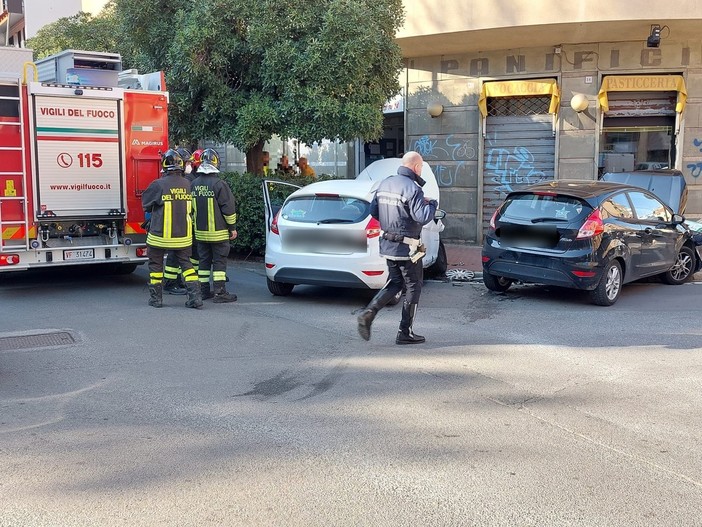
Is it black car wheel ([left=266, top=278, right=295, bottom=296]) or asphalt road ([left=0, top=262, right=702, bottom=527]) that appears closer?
asphalt road ([left=0, top=262, right=702, bottom=527])

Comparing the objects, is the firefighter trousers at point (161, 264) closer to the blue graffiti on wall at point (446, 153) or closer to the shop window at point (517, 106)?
the blue graffiti on wall at point (446, 153)

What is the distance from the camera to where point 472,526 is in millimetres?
3703

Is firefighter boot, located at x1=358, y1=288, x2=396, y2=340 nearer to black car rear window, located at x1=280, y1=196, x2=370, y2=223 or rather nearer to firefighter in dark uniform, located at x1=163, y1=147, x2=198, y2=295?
black car rear window, located at x1=280, y1=196, x2=370, y2=223

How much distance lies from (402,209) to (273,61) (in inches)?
232

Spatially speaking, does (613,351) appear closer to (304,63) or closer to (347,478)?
(347,478)

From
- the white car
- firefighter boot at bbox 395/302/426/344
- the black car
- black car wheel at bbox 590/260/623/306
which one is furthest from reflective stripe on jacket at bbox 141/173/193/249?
black car wheel at bbox 590/260/623/306

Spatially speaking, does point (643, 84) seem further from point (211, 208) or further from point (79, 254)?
point (79, 254)

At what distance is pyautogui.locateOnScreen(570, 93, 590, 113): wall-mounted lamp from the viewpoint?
1500cm

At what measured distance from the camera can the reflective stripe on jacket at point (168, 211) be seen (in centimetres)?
916

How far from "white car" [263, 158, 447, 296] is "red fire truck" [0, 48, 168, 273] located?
6.94ft

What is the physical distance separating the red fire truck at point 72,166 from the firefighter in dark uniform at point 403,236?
4301 mm

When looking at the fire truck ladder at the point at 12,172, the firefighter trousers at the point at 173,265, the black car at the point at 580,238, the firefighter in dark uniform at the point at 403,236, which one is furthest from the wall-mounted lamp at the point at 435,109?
the firefighter in dark uniform at the point at 403,236

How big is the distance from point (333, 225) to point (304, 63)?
13.1 feet

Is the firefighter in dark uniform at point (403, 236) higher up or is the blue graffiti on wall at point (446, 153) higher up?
the blue graffiti on wall at point (446, 153)
